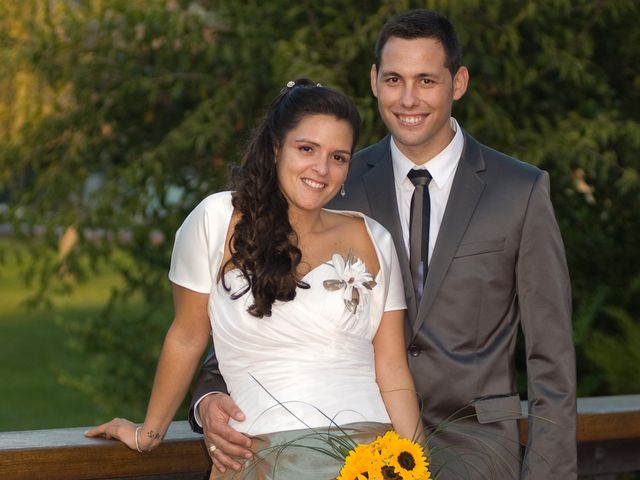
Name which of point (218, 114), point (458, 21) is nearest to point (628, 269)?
point (458, 21)

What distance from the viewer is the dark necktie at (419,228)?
4.00m

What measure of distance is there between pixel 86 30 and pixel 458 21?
214 centimetres

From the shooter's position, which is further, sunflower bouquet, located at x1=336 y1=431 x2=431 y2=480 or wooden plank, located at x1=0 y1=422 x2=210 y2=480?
wooden plank, located at x1=0 y1=422 x2=210 y2=480

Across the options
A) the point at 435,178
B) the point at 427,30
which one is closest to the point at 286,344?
the point at 435,178

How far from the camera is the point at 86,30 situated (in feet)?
24.2

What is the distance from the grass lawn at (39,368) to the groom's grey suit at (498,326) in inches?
165

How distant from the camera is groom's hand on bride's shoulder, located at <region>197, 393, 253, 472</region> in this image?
3500 mm

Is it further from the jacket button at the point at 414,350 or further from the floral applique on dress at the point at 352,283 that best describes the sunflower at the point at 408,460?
the jacket button at the point at 414,350

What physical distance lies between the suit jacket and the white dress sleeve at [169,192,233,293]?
322mm

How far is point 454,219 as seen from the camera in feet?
13.1

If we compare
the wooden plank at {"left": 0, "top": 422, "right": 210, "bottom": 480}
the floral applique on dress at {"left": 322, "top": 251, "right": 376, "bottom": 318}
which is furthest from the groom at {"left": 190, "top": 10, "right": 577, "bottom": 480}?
the floral applique on dress at {"left": 322, "top": 251, "right": 376, "bottom": 318}

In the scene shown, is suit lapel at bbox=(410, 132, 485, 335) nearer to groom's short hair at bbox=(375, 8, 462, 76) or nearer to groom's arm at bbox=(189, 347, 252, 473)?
groom's short hair at bbox=(375, 8, 462, 76)

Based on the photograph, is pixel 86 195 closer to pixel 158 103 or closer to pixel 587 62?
pixel 158 103

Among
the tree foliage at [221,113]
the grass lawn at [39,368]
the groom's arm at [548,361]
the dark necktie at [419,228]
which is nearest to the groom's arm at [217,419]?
the dark necktie at [419,228]
